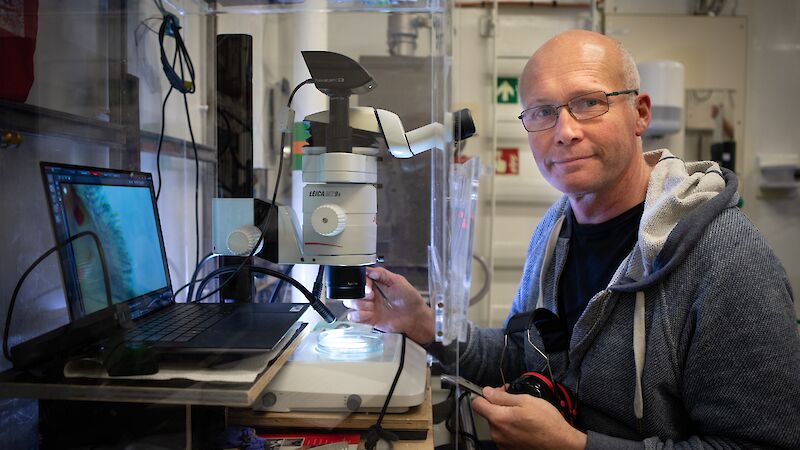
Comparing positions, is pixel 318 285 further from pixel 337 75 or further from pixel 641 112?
pixel 641 112

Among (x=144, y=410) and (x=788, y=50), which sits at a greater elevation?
(x=788, y=50)

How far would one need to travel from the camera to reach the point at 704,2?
96.5 inches

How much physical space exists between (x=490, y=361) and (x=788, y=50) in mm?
2074

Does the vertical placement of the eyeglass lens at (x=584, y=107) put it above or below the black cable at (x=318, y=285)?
above

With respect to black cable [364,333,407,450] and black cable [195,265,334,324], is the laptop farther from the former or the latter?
black cable [364,333,407,450]

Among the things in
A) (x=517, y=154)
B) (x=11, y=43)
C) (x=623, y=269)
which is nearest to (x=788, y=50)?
(x=517, y=154)

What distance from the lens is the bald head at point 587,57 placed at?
1160mm

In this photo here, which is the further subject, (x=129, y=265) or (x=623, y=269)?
(x=623, y=269)

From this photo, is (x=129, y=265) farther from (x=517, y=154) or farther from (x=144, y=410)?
(x=517, y=154)

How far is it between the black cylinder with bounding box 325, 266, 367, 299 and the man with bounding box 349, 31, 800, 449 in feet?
0.45

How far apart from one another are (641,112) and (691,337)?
1.75ft

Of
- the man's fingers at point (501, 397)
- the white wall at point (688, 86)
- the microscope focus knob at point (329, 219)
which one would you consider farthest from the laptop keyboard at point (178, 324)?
the white wall at point (688, 86)

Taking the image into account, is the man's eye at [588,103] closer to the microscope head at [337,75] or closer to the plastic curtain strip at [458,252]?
the plastic curtain strip at [458,252]

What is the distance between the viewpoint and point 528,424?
944 mm
